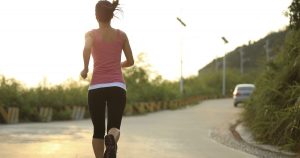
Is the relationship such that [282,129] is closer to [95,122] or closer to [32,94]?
[95,122]

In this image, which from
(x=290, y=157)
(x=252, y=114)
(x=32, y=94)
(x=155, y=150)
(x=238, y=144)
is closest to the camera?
(x=290, y=157)

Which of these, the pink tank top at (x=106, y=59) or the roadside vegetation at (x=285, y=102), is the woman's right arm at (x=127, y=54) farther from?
the roadside vegetation at (x=285, y=102)

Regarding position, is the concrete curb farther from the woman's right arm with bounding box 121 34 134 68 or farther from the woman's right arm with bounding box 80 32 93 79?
the woman's right arm with bounding box 80 32 93 79

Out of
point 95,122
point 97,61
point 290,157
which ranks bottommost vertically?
point 290,157

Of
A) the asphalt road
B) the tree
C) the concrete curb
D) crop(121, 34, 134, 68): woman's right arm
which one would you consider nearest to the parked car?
the concrete curb

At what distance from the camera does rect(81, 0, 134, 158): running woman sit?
5.80 metres

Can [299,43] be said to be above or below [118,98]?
above

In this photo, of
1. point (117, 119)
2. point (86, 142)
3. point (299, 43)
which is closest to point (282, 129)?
point (299, 43)

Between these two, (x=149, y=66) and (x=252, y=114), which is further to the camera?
(x=149, y=66)

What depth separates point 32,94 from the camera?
73.5 ft

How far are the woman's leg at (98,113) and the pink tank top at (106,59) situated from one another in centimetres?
11

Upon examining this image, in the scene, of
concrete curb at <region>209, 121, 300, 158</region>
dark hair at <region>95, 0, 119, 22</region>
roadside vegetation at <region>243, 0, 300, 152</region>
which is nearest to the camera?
dark hair at <region>95, 0, 119, 22</region>

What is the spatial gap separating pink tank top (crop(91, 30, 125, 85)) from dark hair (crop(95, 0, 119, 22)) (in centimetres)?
15

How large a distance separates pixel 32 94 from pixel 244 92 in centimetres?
1806
